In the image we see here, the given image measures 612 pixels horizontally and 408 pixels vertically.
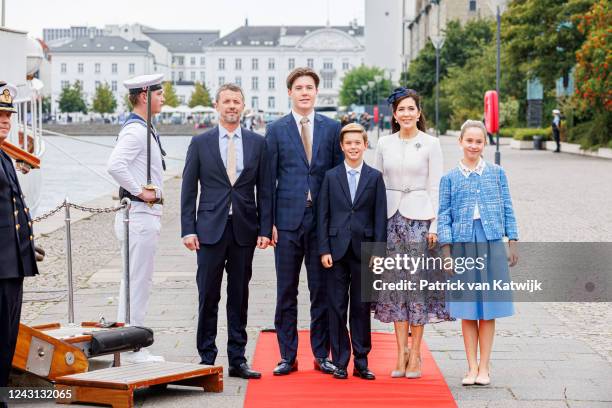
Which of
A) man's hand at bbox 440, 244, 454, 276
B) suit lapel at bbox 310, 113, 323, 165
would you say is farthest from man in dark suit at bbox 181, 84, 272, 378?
man's hand at bbox 440, 244, 454, 276

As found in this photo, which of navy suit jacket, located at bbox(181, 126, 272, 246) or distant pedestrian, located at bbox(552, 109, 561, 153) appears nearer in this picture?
navy suit jacket, located at bbox(181, 126, 272, 246)

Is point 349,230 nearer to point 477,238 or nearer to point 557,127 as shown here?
point 477,238

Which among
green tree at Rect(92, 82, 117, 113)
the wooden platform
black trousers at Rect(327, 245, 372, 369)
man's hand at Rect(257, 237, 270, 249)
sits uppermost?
green tree at Rect(92, 82, 117, 113)

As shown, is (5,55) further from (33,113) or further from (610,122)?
(610,122)

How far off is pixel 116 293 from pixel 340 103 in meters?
171

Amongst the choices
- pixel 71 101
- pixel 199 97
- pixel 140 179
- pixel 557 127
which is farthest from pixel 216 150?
pixel 199 97

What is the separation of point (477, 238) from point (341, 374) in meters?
1.28

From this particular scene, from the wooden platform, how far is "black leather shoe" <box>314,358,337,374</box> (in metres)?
0.86

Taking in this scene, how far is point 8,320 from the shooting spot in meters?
6.43

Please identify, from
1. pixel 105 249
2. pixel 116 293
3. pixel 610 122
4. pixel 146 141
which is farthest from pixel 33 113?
pixel 610 122

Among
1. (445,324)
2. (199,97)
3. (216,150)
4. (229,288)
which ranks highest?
(199,97)

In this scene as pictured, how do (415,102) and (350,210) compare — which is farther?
(415,102)

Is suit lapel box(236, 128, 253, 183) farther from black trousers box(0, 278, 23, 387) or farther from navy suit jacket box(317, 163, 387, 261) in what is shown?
black trousers box(0, 278, 23, 387)

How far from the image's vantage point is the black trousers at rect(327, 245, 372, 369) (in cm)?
791
